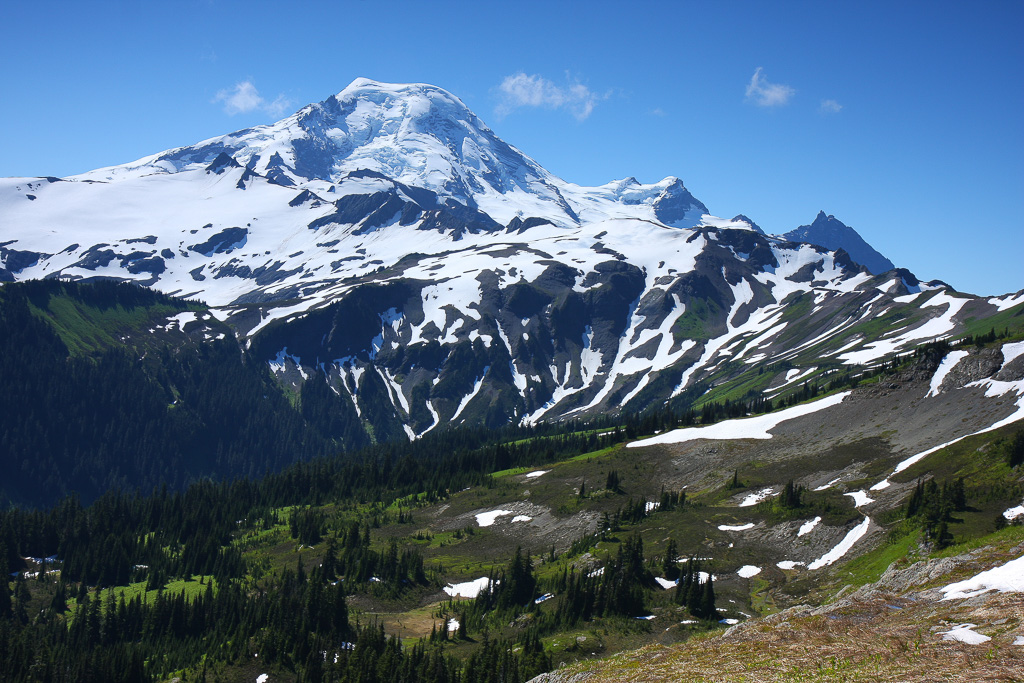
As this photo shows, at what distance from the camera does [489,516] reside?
137750 millimetres

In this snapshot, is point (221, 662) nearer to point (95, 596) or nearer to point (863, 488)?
point (95, 596)

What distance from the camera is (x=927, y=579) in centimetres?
5900

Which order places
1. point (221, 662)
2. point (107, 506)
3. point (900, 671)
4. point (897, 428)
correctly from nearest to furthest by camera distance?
point (900, 671), point (221, 662), point (897, 428), point (107, 506)

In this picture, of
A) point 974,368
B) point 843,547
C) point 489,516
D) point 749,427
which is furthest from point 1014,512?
point 489,516

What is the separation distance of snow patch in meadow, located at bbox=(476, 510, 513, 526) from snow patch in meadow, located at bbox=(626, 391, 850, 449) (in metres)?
32.3

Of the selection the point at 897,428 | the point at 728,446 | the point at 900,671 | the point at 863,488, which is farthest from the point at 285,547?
the point at 900,671

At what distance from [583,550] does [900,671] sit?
74015mm

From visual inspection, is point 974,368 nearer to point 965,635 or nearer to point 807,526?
point 807,526

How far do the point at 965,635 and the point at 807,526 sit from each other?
57350 millimetres

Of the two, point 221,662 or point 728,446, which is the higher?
point 728,446

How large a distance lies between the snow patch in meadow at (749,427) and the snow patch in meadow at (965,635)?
3826 inches

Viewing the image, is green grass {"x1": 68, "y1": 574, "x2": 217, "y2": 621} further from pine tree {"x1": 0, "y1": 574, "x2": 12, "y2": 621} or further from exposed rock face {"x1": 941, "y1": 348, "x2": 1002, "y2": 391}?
exposed rock face {"x1": 941, "y1": 348, "x2": 1002, "y2": 391}

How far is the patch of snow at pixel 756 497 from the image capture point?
110113mm

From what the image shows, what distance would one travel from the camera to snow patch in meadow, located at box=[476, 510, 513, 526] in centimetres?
13538
